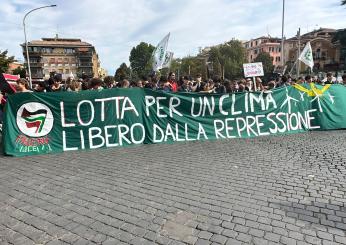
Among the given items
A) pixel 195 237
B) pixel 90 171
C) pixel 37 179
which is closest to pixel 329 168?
pixel 195 237

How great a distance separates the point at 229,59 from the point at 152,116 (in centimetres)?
8238

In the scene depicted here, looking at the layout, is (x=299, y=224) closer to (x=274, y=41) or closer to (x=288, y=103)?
(x=288, y=103)

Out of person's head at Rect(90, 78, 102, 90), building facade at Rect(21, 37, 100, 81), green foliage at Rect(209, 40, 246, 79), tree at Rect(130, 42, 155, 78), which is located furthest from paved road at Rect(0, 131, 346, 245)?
tree at Rect(130, 42, 155, 78)

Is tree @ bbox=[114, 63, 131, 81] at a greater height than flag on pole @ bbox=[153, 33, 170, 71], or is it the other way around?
tree @ bbox=[114, 63, 131, 81]

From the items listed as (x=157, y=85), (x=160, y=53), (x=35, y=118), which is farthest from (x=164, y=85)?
(x=35, y=118)

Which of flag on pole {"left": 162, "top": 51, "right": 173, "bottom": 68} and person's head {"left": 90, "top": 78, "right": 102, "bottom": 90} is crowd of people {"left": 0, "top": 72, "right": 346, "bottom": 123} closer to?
person's head {"left": 90, "top": 78, "right": 102, "bottom": 90}

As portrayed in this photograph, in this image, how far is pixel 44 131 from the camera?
757cm

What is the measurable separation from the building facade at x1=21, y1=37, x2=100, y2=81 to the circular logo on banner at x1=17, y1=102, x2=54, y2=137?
103418mm

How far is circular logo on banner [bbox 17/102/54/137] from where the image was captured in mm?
7461

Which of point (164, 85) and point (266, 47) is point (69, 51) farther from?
point (164, 85)

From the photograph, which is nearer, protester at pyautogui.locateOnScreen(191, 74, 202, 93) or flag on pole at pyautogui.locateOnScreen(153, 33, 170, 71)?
protester at pyautogui.locateOnScreen(191, 74, 202, 93)

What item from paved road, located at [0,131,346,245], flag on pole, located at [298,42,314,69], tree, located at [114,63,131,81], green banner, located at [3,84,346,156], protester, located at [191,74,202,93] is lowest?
paved road, located at [0,131,346,245]

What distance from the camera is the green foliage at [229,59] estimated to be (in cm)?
8612

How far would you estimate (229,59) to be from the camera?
87.1m
